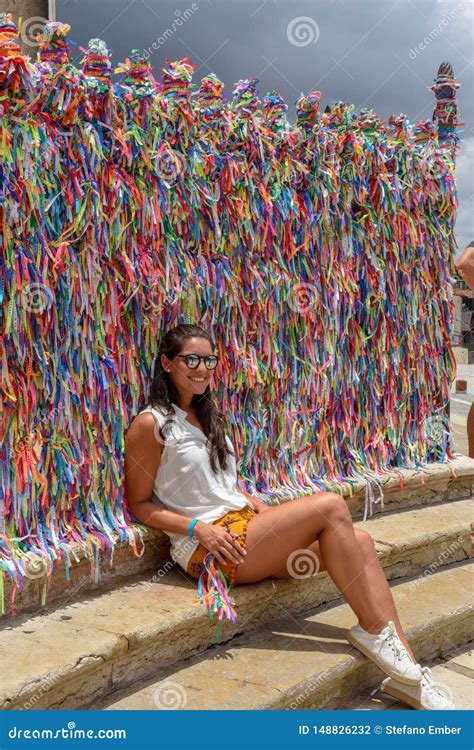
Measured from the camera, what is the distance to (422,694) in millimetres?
2885

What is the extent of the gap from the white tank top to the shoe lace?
25.0 inches

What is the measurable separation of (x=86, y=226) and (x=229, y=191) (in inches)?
27.6

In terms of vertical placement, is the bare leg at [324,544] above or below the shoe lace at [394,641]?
above

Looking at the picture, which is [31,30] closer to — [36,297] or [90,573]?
[36,297]

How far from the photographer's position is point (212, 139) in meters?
3.27

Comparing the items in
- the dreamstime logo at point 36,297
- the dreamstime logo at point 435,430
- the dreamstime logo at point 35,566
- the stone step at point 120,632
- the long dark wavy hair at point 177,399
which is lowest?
the stone step at point 120,632

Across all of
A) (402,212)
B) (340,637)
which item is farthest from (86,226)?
(402,212)

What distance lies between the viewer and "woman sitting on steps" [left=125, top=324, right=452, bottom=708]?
2943mm

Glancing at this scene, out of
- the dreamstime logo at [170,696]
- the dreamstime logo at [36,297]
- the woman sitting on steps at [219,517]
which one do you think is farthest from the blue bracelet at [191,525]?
the dreamstime logo at [36,297]

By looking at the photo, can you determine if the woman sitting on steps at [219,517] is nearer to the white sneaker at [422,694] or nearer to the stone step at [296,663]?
the white sneaker at [422,694]

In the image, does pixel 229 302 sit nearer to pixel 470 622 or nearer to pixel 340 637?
pixel 340 637

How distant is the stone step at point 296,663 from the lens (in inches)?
103
